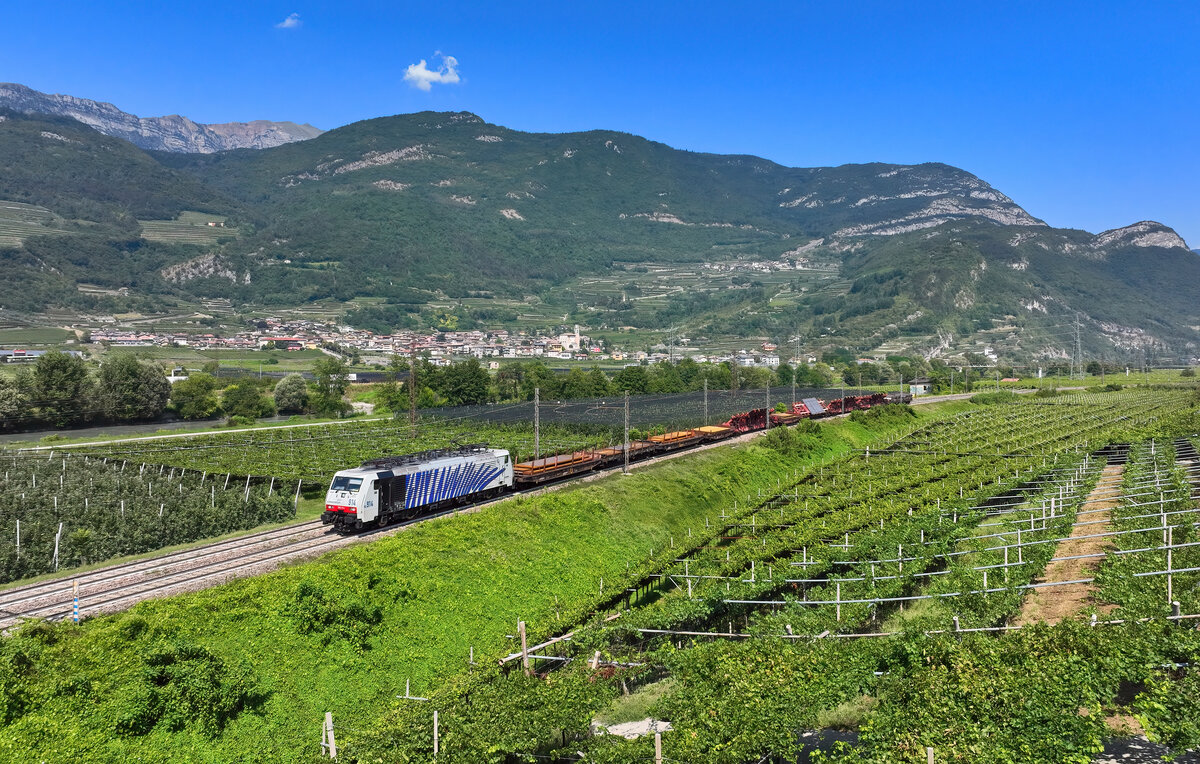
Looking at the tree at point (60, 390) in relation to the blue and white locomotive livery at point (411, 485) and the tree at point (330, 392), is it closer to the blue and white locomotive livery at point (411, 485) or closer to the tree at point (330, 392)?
the tree at point (330, 392)

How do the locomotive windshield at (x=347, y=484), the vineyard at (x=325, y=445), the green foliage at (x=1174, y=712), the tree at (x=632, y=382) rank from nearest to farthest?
the green foliage at (x=1174, y=712)
the locomotive windshield at (x=347, y=484)
the vineyard at (x=325, y=445)
the tree at (x=632, y=382)

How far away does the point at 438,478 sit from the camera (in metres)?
36.2

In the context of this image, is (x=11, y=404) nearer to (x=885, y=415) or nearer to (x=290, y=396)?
(x=290, y=396)

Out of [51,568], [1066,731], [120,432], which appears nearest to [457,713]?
[1066,731]

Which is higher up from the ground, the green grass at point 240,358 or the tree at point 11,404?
the green grass at point 240,358

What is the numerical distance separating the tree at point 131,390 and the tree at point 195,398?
2.27m

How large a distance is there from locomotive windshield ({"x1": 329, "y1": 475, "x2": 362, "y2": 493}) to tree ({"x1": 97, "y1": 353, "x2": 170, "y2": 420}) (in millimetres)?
55972

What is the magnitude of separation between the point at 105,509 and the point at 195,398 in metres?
52.9

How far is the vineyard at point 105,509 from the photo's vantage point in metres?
29.7

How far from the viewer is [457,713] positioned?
16.3m

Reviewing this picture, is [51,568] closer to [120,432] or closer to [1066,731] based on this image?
[1066,731]

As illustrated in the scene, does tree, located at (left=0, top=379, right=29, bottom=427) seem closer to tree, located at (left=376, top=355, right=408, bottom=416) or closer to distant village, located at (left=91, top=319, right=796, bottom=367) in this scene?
tree, located at (left=376, top=355, right=408, bottom=416)

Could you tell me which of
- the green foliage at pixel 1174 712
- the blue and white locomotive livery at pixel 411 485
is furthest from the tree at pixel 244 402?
the green foliage at pixel 1174 712

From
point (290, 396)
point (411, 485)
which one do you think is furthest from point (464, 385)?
point (411, 485)
